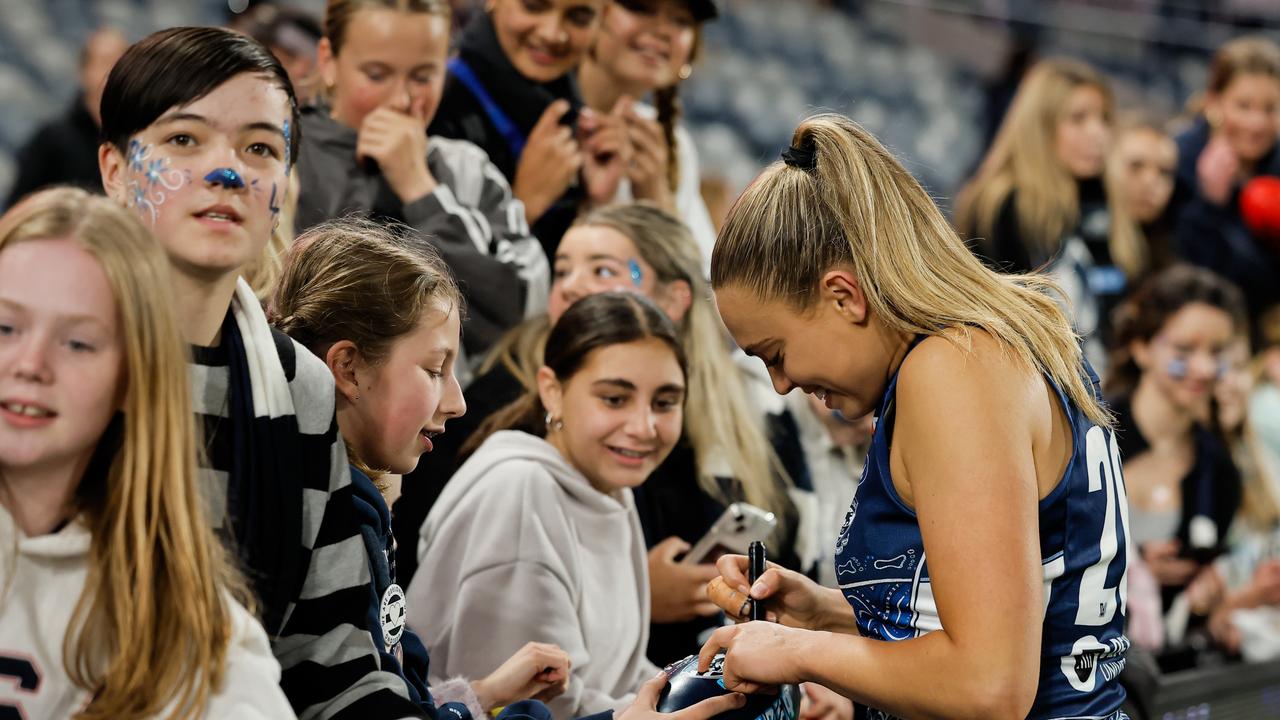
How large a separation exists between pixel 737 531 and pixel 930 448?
1.06m

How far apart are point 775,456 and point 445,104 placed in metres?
1.14

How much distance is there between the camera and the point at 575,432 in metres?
2.45

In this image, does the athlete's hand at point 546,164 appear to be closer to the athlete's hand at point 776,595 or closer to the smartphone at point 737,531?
the smartphone at point 737,531

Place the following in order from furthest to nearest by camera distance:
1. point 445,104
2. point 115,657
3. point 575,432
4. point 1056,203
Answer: point 1056,203
point 445,104
point 575,432
point 115,657

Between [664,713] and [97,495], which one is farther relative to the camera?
[664,713]

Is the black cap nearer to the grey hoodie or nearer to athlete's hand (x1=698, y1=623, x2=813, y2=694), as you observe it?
the grey hoodie

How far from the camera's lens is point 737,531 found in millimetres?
2553

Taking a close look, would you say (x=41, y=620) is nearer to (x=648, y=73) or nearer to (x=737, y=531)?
(x=737, y=531)

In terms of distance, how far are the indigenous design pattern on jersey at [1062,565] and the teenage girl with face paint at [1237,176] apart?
13.6ft

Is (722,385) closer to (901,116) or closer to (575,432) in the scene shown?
(575,432)

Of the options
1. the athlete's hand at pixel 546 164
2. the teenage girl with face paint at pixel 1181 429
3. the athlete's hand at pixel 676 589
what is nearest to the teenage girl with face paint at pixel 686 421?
the athlete's hand at pixel 676 589

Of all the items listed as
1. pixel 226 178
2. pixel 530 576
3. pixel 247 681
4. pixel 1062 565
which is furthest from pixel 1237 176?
pixel 247 681

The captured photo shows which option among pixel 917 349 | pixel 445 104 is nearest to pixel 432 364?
pixel 917 349

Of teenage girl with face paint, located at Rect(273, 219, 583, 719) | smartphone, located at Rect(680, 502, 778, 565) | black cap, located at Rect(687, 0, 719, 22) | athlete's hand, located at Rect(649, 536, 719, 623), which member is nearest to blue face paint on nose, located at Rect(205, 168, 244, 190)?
teenage girl with face paint, located at Rect(273, 219, 583, 719)
